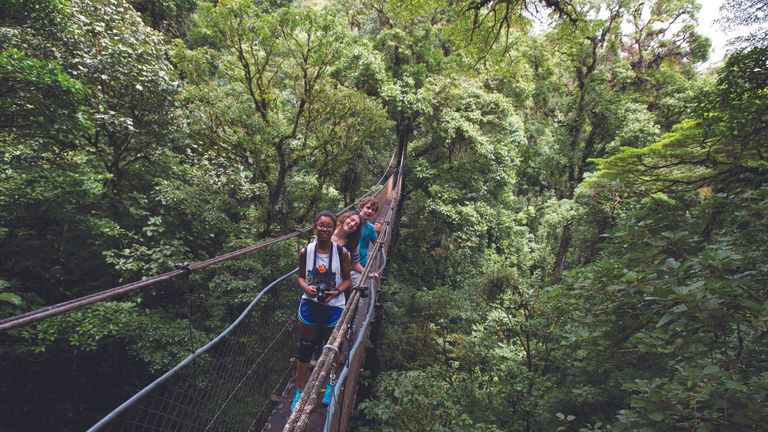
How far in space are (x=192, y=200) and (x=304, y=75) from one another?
2152mm

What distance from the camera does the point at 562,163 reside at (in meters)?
7.59

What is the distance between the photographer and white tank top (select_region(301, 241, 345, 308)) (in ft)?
5.07

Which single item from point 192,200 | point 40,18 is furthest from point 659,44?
point 40,18

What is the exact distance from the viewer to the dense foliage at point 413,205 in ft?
4.89

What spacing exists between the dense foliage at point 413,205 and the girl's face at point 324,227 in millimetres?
619

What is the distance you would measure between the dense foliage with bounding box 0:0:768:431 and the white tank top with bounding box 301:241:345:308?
53 centimetres

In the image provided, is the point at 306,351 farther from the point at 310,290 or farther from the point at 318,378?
the point at 318,378

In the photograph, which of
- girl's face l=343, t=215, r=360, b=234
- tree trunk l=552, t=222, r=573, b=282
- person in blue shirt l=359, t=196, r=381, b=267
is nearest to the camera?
girl's face l=343, t=215, r=360, b=234

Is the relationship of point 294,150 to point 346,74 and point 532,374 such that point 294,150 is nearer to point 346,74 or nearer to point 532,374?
point 346,74

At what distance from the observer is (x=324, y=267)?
1.55 meters

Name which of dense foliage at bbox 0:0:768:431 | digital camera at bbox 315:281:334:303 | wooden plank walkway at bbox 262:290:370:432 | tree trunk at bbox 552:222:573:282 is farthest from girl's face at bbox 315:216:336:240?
tree trunk at bbox 552:222:573:282

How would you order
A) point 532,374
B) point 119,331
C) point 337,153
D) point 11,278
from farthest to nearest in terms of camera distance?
point 337,153 → point 11,278 → point 119,331 → point 532,374

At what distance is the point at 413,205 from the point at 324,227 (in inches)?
242

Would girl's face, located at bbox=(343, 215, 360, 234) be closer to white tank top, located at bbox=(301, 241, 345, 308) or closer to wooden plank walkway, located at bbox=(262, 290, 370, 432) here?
white tank top, located at bbox=(301, 241, 345, 308)
